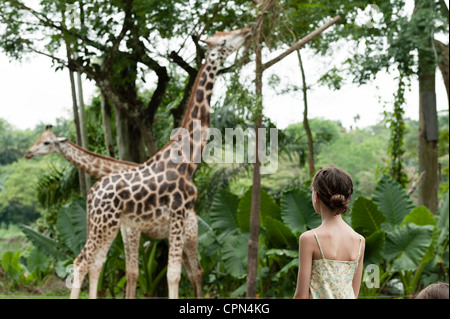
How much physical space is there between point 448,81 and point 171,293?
4904 millimetres

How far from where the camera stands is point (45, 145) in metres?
4.32

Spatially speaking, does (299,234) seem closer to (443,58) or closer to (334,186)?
(443,58)

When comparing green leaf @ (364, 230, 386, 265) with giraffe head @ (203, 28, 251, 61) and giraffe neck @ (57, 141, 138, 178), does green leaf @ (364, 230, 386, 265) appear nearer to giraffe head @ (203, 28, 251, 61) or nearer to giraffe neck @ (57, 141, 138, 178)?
giraffe head @ (203, 28, 251, 61)

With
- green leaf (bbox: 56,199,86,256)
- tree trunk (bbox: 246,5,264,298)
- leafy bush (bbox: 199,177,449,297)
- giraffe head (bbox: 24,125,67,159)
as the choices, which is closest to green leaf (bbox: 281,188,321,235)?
leafy bush (bbox: 199,177,449,297)

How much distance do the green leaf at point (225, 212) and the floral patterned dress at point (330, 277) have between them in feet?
13.5

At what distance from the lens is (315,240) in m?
1.41

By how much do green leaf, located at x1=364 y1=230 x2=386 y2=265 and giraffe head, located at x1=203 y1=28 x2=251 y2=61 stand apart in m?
2.02

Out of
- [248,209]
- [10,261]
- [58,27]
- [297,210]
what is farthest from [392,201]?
[10,261]

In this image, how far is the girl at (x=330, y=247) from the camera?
4.52 feet

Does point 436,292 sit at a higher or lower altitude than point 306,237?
lower

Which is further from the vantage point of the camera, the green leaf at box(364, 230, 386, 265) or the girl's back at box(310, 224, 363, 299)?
the green leaf at box(364, 230, 386, 265)

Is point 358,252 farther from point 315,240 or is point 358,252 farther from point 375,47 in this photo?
point 375,47

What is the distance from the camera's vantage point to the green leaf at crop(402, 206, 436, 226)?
5.27 meters

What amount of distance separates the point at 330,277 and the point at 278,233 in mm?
3812
